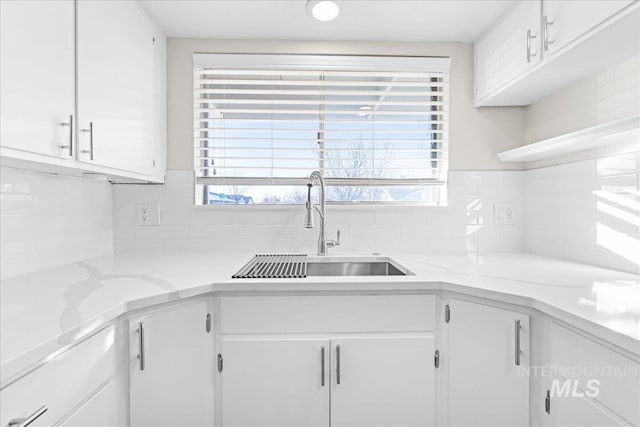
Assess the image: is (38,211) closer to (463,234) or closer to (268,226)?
(268,226)

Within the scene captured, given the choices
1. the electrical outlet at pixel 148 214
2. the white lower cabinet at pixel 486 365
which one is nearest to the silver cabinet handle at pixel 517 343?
the white lower cabinet at pixel 486 365

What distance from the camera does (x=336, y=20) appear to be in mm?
1972

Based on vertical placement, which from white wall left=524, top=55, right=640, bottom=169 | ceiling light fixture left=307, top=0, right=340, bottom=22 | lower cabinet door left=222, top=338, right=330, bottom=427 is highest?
ceiling light fixture left=307, top=0, right=340, bottom=22

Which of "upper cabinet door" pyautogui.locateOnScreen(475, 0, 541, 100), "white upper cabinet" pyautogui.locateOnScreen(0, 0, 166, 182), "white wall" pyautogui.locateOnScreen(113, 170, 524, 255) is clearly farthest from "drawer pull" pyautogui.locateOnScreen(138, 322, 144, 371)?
"upper cabinet door" pyautogui.locateOnScreen(475, 0, 541, 100)

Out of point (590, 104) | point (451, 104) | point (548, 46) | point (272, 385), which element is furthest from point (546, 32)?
point (272, 385)

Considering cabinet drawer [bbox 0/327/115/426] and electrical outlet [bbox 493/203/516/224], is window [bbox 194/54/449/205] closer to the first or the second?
electrical outlet [bbox 493/203/516/224]

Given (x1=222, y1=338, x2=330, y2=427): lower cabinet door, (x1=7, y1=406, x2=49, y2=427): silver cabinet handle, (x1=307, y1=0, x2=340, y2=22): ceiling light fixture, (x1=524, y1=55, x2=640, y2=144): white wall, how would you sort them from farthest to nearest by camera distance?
(x1=307, y1=0, x2=340, y2=22): ceiling light fixture → (x1=524, y1=55, x2=640, y2=144): white wall → (x1=222, y1=338, x2=330, y2=427): lower cabinet door → (x1=7, y1=406, x2=49, y2=427): silver cabinet handle

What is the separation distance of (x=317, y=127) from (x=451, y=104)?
0.81m

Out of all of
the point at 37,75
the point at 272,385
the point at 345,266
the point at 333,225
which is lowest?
the point at 272,385

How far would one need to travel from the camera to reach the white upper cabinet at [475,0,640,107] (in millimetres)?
1254

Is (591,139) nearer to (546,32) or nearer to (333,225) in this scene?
(546,32)

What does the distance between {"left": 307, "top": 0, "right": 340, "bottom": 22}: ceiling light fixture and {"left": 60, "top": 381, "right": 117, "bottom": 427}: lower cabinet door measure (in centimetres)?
168

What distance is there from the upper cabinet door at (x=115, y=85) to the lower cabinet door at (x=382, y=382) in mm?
1202
